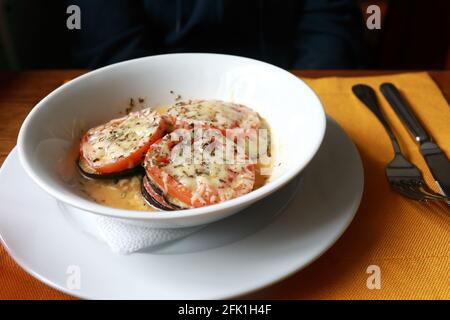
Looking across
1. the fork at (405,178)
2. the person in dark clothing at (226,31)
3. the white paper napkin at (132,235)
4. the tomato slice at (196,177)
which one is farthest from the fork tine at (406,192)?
the person in dark clothing at (226,31)

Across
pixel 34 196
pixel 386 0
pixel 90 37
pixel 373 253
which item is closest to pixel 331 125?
pixel 373 253

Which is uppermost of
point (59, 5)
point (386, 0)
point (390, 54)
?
point (59, 5)

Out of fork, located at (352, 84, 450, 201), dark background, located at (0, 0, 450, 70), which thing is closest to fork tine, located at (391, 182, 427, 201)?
fork, located at (352, 84, 450, 201)

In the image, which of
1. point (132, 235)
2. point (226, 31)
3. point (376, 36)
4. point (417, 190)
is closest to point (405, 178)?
point (417, 190)

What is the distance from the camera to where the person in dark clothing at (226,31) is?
156 cm

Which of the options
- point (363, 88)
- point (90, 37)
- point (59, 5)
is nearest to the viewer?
point (363, 88)

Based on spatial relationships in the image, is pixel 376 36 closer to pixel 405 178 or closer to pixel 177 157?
pixel 405 178

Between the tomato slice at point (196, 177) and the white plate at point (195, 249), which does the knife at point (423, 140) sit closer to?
the white plate at point (195, 249)

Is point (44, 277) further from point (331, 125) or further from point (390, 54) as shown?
point (390, 54)

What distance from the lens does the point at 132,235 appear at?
2.20 feet

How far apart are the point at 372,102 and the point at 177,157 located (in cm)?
51

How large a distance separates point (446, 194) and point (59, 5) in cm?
151

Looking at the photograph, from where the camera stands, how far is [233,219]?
727 mm

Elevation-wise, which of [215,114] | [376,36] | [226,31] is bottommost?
[376,36]
